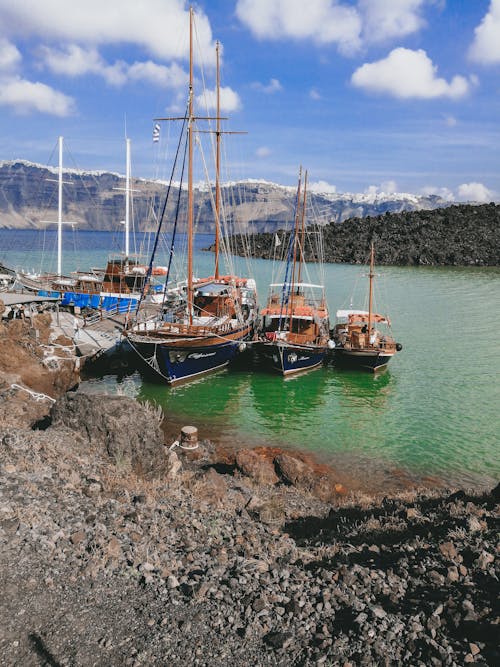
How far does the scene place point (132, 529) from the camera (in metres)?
8.23

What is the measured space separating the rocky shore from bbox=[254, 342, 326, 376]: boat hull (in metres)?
15.1

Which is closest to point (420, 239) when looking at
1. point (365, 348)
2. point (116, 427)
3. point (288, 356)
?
point (365, 348)

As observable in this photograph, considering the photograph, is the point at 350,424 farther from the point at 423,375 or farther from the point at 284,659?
the point at 284,659

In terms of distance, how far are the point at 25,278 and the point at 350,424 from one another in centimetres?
2923

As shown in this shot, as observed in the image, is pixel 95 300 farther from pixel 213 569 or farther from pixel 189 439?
pixel 213 569

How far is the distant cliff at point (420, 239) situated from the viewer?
104 metres

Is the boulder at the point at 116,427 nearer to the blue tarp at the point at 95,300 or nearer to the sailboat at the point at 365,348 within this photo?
the sailboat at the point at 365,348

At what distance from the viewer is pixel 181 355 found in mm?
24703

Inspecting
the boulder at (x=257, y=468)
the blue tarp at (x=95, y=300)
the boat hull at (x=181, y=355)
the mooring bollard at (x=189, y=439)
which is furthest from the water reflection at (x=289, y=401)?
the blue tarp at (x=95, y=300)

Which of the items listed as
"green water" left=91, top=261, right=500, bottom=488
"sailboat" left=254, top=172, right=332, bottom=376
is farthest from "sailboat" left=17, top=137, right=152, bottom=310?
"green water" left=91, top=261, right=500, bottom=488

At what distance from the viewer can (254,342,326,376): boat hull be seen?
1046 inches

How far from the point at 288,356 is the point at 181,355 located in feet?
19.2

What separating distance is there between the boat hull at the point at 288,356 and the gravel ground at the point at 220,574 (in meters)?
15.8

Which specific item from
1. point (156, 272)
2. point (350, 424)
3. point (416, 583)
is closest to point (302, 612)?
point (416, 583)
